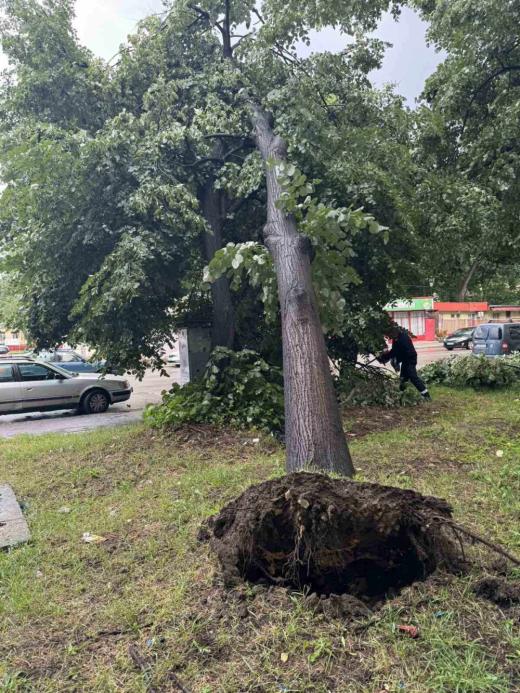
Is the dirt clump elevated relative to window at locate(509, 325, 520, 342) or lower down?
lower down

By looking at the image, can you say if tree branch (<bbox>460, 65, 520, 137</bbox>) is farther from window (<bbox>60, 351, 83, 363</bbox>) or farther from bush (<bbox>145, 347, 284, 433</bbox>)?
window (<bbox>60, 351, 83, 363</bbox>)

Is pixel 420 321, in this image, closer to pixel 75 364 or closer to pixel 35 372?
pixel 75 364

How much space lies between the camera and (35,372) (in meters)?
12.7

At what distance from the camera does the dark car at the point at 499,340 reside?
21.3 meters

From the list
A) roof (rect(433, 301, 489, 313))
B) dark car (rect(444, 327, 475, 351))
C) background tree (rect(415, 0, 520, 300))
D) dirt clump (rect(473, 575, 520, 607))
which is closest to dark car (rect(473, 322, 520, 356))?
background tree (rect(415, 0, 520, 300))

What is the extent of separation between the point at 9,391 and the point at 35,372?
0.75 metres

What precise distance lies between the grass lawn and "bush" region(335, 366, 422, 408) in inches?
143

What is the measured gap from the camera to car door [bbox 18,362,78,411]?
1245 centimetres

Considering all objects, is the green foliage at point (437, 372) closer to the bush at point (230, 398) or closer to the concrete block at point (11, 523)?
the bush at point (230, 398)

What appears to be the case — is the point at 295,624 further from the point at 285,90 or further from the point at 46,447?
the point at 285,90

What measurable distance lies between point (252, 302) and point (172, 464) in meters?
3.89

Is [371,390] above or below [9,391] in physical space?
below

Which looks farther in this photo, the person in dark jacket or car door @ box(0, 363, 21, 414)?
car door @ box(0, 363, 21, 414)

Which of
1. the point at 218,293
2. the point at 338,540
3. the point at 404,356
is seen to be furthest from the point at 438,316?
the point at 338,540
